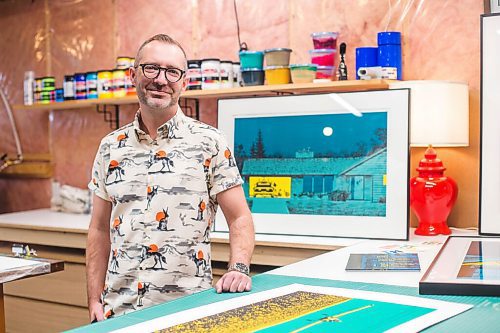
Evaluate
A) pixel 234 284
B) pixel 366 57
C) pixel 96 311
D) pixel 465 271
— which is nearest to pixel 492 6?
pixel 366 57

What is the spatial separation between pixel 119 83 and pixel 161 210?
1880 mm

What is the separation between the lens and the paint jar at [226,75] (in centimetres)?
335

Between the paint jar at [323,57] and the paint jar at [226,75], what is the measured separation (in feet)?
1.42

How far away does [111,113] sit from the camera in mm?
4098

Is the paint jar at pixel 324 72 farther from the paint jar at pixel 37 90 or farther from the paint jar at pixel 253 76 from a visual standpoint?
the paint jar at pixel 37 90

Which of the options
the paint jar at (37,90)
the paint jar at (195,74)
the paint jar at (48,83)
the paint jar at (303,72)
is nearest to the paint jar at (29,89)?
the paint jar at (37,90)

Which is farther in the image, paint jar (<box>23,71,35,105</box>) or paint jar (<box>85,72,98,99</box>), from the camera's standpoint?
paint jar (<box>23,71,35,105</box>)

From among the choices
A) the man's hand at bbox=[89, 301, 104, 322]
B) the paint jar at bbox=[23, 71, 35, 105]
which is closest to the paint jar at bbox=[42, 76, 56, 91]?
the paint jar at bbox=[23, 71, 35, 105]

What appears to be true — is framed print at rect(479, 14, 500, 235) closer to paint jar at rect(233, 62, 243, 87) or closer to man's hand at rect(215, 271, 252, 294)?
paint jar at rect(233, 62, 243, 87)

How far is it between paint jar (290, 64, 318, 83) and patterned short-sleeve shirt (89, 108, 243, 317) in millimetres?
1146

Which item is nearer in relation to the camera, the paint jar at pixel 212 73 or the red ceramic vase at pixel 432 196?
the red ceramic vase at pixel 432 196

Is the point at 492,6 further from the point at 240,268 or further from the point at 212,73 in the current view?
the point at 240,268

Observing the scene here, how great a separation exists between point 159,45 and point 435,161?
54.0 inches

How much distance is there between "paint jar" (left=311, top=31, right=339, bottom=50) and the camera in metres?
3.13
